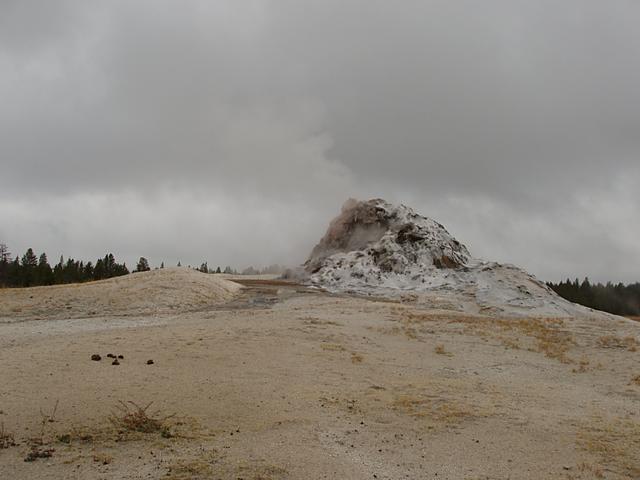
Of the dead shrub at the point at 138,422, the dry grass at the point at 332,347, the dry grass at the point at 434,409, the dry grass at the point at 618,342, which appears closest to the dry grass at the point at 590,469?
the dry grass at the point at 434,409

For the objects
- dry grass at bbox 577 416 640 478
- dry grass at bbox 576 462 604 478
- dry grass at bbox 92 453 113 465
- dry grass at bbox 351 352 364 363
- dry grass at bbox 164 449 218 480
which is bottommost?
dry grass at bbox 92 453 113 465

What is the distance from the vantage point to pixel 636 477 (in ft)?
31.3

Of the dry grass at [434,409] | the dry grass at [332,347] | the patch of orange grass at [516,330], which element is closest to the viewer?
the dry grass at [434,409]

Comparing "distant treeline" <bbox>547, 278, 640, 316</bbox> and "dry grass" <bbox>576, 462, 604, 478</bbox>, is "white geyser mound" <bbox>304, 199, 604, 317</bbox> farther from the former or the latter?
"distant treeline" <bbox>547, 278, 640, 316</bbox>

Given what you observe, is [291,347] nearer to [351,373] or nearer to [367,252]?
[351,373]

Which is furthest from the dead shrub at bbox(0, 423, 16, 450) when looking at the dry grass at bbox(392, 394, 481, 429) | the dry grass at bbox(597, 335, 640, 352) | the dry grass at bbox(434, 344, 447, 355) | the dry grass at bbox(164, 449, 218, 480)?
the dry grass at bbox(597, 335, 640, 352)

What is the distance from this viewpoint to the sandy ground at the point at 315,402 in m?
9.58

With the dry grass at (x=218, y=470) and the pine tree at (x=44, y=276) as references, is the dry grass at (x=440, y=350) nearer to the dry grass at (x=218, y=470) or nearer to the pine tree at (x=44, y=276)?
the dry grass at (x=218, y=470)

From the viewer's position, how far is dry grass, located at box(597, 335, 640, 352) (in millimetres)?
23997

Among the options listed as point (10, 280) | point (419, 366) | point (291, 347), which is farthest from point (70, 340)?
point (10, 280)

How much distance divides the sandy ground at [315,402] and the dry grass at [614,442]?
5 centimetres

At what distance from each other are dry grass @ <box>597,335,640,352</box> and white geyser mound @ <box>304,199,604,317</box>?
11618mm

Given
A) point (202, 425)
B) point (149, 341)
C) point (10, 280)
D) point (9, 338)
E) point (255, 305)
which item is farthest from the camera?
point (10, 280)

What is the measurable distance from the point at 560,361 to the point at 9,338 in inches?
906
